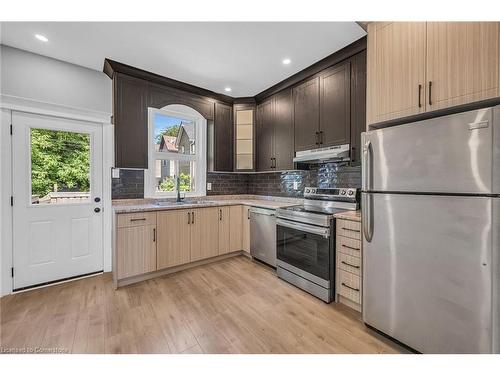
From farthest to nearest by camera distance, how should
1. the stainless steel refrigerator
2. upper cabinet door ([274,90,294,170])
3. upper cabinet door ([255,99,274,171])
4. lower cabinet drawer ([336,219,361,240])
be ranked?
1. upper cabinet door ([255,99,274,171])
2. upper cabinet door ([274,90,294,170])
3. lower cabinet drawer ([336,219,361,240])
4. the stainless steel refrigerator

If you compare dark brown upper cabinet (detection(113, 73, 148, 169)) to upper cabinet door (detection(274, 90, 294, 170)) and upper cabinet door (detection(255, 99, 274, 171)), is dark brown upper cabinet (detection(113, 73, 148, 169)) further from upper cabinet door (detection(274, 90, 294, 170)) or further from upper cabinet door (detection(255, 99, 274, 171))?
upper cabinet door (detection(274, 90, 294, 170))

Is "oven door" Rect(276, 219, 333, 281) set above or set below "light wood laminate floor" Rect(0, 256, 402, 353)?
above

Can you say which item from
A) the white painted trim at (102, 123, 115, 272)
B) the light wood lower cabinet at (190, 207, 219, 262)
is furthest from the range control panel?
the white painted trim at (102, 123, 115, 272)

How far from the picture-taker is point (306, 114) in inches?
114

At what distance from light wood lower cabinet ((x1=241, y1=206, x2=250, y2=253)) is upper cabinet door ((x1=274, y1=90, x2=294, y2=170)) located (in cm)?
83

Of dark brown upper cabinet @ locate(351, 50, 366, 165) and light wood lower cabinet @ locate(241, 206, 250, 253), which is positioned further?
light wood lower cabinet @ locate(241, 206, 250, 253)

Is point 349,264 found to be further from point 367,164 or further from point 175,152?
point 175,152

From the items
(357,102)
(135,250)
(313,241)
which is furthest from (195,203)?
(357,102)

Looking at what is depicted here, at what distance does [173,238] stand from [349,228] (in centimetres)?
211

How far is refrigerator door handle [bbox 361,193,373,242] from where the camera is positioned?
5.63ft

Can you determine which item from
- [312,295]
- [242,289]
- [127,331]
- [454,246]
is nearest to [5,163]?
[127,331]

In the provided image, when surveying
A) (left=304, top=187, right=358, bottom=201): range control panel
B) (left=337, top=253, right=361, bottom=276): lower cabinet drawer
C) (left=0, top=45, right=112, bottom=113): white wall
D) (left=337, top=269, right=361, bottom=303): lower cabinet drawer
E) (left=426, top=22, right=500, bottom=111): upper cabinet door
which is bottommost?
(left=337, top=269, right=361, bottom=303): lower cabinet drawer

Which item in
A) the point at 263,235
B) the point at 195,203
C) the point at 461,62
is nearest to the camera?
the point at 461,62

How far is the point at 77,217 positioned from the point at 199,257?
1608 mm
